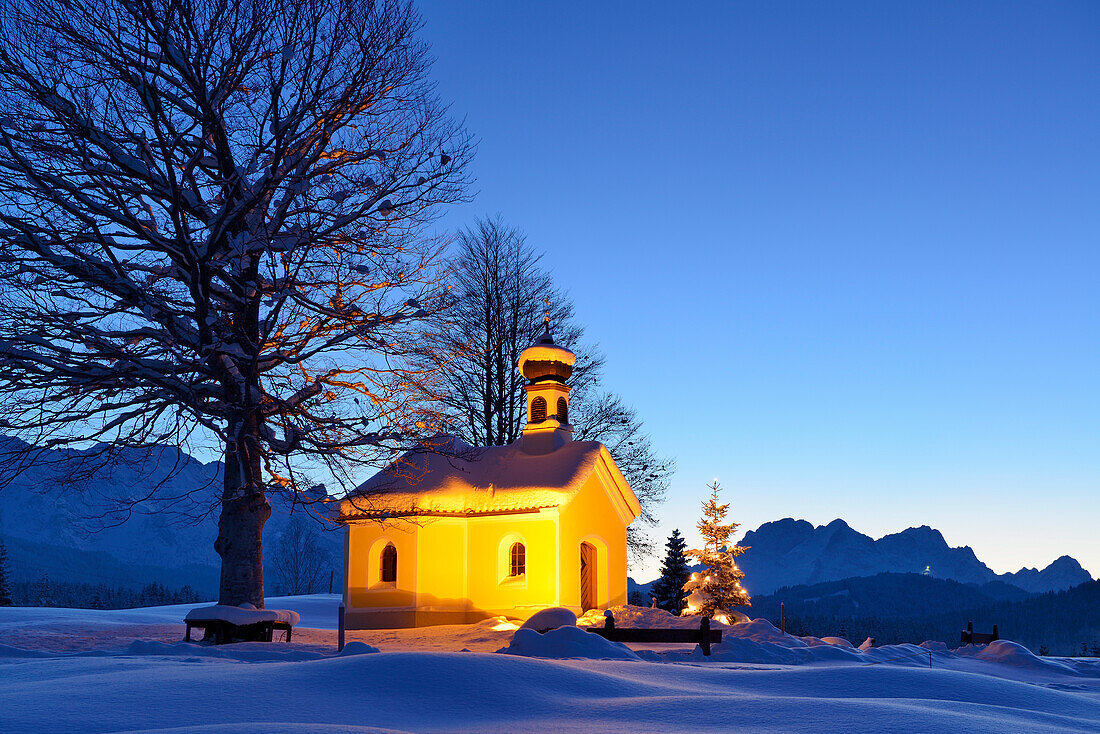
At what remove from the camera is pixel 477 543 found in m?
25.0

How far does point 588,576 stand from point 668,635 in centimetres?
876

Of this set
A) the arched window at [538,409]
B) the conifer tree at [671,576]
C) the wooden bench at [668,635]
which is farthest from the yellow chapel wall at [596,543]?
the conifer tree at [671,576]

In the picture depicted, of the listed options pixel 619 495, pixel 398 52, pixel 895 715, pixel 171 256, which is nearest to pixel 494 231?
pixel 619 495

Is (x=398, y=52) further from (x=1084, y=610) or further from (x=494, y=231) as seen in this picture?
(x=1084, y=610)

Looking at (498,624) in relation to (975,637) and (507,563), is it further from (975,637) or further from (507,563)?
(975,637)

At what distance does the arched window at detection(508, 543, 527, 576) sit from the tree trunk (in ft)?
29.3

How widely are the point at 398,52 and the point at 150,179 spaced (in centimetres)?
530

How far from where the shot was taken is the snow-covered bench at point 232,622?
629 inches

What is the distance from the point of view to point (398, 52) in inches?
675

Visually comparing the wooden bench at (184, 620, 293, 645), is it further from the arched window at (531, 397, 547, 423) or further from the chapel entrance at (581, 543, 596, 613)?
the arched window at (531, 397, 547, 423)

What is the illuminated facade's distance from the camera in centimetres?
2428

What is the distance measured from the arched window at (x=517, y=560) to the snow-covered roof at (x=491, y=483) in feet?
4.09

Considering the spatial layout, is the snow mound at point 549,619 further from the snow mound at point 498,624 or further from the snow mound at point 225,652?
the snow mound at point 225,652

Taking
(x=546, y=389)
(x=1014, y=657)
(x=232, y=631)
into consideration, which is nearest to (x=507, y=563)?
(x=546, y=389)
